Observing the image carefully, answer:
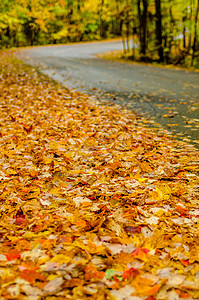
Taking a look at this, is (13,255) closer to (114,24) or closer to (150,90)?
(150,90)

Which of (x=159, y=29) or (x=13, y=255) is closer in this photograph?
(x=13, y=255)

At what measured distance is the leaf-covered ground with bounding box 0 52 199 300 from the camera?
200 centimetres

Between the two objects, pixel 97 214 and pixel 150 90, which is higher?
pixel 150 90

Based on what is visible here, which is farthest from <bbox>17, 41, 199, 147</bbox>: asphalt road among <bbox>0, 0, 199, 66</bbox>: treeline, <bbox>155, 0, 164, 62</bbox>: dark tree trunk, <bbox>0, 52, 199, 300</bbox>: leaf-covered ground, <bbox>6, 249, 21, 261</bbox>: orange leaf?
<bbox>0, 0, 199, 66</bbox>: treeline

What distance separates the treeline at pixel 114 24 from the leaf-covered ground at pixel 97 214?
1183 cm

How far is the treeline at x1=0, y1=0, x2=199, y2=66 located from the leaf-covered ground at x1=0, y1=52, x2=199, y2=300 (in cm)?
1183

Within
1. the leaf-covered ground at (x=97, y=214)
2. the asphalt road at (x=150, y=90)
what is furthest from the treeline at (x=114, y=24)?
the leaf-covered ground at (x=97, y=214)

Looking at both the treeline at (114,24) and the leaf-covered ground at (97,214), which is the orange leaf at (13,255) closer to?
the leaf-covered ground at (97,214)

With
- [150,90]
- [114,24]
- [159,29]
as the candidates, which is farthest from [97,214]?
[114,24]

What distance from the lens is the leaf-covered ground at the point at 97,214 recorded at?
200 centimetres

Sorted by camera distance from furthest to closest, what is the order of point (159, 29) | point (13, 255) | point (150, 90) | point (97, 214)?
point (159, 29), point (150, 90), point (97, 214), point (13, 255)

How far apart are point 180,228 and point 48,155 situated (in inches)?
94.4

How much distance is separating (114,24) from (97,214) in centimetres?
4492

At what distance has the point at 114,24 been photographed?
43250mm
